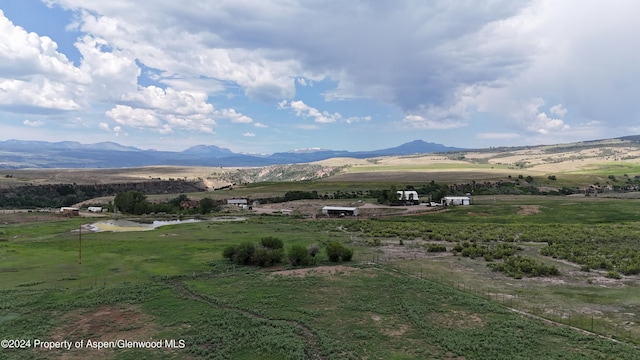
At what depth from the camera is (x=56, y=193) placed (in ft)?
496

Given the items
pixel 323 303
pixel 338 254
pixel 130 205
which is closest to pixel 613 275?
pixel 338 254

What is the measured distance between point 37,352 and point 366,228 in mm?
56157

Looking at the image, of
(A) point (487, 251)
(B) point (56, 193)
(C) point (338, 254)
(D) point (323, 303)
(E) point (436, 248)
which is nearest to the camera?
(D) point (323, 303)

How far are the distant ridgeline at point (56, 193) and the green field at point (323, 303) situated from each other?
3444 inches

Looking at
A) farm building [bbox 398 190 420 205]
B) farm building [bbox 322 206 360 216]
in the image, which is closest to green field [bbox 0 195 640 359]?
farm building [bbox 322 206 360 216]

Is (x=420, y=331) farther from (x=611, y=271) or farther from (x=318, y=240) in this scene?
(x=318, y=240)

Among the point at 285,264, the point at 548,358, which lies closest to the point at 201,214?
the point at 285,264

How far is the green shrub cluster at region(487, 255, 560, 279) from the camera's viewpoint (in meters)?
39.8

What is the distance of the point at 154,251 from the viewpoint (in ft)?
168

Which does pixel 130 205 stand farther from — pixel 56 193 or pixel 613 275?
pixel 613 275

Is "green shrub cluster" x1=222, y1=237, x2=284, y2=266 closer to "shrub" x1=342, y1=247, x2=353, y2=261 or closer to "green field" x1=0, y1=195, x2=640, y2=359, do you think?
"green field" x1=0, y1=195, x2=640, y2=359

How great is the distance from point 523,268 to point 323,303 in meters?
21.8

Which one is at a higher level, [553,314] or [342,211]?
[553,314]

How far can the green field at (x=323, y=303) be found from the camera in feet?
77.7
